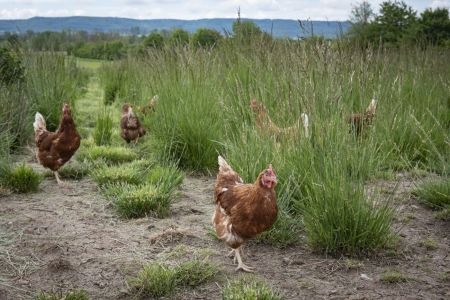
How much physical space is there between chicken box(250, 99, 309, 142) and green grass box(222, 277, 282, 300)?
142cm

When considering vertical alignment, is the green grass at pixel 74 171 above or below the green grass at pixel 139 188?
below

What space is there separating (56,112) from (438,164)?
6.29 metres

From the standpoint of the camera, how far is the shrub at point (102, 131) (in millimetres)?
7918

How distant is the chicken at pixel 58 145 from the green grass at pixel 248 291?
3.32 m

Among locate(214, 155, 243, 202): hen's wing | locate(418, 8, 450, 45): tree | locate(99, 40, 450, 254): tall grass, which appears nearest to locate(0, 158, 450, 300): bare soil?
locate(99, 40, 450, 254): tall grass

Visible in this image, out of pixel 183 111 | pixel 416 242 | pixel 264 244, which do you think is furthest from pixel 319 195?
pixel 183 111

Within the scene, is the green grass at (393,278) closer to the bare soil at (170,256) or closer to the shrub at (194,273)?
the bare soil at (170,256)

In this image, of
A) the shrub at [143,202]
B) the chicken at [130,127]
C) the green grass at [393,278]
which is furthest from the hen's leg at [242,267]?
the chicken at [130,127]

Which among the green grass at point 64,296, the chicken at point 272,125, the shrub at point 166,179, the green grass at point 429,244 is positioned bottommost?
the green grass at point 64,296

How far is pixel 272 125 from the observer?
455 centimetres

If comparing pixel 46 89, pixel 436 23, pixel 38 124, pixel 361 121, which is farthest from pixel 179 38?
pixel 436 23

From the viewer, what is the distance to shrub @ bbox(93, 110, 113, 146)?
792cm

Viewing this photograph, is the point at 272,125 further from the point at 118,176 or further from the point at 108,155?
the point at 108,155

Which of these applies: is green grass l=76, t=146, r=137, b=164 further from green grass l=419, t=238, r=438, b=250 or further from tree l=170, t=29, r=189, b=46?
green grass l=419, t=238, r=438, b=250
